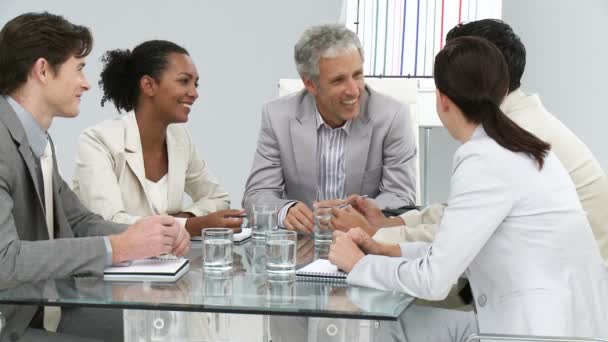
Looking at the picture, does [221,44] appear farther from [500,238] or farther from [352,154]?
[500,238]

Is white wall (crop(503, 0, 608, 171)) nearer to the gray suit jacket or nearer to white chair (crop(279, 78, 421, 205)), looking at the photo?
white chair (crop(279, 78, 421, 205))

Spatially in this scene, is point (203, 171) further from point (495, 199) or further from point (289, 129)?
point (495, 199)

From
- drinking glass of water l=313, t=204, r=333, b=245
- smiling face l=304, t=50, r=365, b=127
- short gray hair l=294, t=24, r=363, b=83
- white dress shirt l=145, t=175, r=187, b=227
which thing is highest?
short gray hair l=294, t=24, r=363, b=83

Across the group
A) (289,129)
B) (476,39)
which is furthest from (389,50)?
(476,39)

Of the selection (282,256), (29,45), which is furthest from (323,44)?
(282,256)

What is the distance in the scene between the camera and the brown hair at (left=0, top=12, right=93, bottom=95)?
7.65 feet

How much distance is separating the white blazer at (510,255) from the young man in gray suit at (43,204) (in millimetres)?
625

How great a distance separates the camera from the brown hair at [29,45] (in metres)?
2.33

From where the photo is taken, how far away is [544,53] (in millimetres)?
5664

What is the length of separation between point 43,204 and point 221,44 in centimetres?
374

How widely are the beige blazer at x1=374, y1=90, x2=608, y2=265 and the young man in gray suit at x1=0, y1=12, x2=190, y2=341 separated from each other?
2.46ft

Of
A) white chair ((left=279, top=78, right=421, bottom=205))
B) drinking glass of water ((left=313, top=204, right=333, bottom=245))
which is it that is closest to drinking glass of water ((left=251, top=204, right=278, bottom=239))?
drinking glass of water ((left=313, top=204, right=333, bottom=245))

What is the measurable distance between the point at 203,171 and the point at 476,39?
1.60 m

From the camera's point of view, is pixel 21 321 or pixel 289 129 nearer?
pixel 21 321
